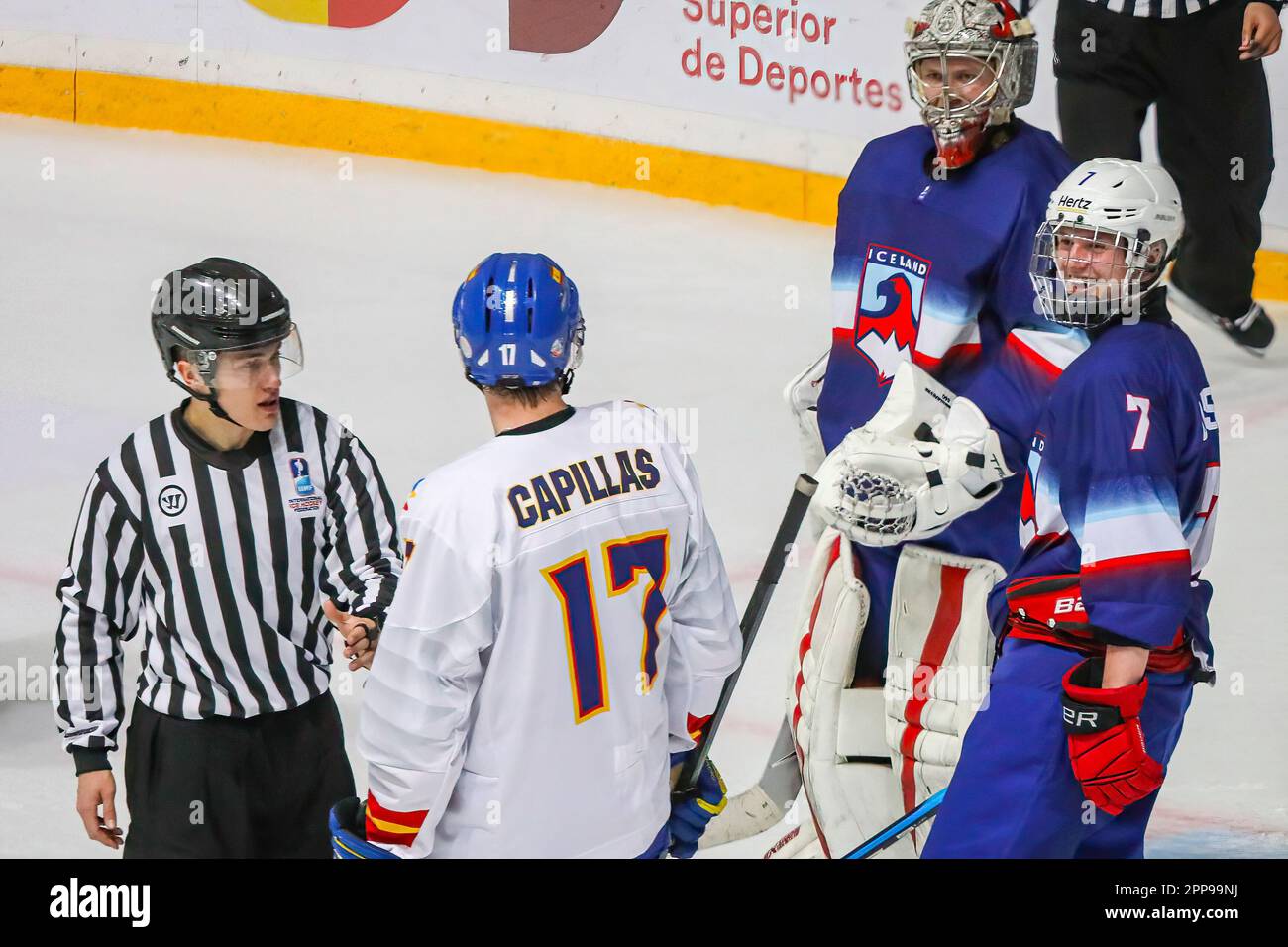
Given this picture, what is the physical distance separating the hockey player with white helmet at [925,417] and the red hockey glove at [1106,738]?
414mm

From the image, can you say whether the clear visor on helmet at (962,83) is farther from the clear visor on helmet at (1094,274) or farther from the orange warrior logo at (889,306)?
the clear visor on helmet at (1094,274)

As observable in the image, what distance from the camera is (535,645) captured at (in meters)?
2.03

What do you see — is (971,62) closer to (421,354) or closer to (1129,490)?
(1129,490)

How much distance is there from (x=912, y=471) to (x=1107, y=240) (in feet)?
1.44

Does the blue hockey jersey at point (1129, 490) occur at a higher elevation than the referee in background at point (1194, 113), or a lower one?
lower

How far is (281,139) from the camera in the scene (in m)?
5.46

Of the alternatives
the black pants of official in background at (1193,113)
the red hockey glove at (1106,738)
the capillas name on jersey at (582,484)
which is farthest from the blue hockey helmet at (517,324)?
the black pants of official in background at (1193,113)

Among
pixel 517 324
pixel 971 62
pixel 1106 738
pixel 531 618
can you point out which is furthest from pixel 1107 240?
pixel 531 618

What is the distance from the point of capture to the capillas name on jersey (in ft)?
6.56

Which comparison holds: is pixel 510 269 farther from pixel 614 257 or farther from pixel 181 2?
pixel 181 2

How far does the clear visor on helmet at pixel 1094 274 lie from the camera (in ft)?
7.45

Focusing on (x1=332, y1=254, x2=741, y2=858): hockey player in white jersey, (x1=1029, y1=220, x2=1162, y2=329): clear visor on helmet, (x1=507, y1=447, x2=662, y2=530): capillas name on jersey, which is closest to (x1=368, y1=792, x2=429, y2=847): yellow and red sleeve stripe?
(x1=332, y1=254, x2=741, y2=858): hockey player in white jersey
